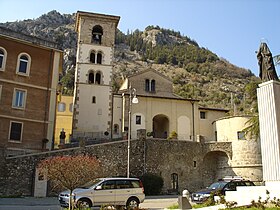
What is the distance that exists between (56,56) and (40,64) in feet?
6.12

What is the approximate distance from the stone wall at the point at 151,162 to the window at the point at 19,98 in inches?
212

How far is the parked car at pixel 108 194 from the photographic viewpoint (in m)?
16.6

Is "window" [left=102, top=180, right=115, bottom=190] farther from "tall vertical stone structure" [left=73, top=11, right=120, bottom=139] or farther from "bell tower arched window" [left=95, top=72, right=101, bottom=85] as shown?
"bell tower arched window" [left=95, top=72, right=101, bottom=85]

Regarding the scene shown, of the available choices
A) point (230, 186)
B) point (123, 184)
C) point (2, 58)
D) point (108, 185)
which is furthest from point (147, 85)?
point (108, 185)

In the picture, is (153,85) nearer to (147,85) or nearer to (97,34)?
(147,85)

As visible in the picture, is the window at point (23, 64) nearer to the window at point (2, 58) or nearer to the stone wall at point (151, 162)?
the window at point (2, 58)

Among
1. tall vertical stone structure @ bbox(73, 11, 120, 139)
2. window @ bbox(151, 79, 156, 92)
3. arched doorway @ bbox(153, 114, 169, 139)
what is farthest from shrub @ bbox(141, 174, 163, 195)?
window @ bbox(151, 79, 156, 92)

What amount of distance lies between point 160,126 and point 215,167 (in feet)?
36.5

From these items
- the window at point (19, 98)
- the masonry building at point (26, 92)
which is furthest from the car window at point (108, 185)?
the window at point (19, 98)

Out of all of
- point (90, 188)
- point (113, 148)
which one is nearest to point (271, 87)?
point (90, 188)

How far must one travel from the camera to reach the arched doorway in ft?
138

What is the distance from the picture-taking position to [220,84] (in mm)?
101438

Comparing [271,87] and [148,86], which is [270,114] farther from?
[148,86]

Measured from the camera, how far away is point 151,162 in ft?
103
